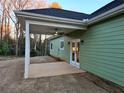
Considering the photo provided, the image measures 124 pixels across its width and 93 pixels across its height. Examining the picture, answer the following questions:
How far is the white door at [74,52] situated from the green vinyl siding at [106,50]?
1497 mm

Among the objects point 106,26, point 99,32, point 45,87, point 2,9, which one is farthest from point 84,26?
point 2,9

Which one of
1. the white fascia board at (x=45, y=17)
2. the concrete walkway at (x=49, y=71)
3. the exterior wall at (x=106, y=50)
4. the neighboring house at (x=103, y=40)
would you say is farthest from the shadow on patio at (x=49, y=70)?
the white fascia board at (x=45, y=17)

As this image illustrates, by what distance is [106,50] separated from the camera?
211 inches

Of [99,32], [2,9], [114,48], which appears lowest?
[114,48]

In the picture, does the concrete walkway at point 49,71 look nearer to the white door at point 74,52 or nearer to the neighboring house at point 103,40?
the neighboring house at point 103,40

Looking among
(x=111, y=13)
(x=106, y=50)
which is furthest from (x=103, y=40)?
(x=111, y=13)

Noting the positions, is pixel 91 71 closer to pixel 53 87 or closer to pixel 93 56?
pixel 93 56

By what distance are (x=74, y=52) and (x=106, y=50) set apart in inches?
167

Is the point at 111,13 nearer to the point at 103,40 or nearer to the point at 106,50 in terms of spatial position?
the point at 103,40

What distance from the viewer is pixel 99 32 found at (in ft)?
19.4

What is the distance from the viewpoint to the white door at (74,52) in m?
8.78

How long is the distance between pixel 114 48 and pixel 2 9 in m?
20.6

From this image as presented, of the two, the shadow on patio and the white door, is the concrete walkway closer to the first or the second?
the shadow on patio

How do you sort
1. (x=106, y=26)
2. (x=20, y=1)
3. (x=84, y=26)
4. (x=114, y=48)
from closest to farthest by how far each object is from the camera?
(x=114, y=48), (x=106, y=26), (x=84, y=26), (x=20, y=1)
